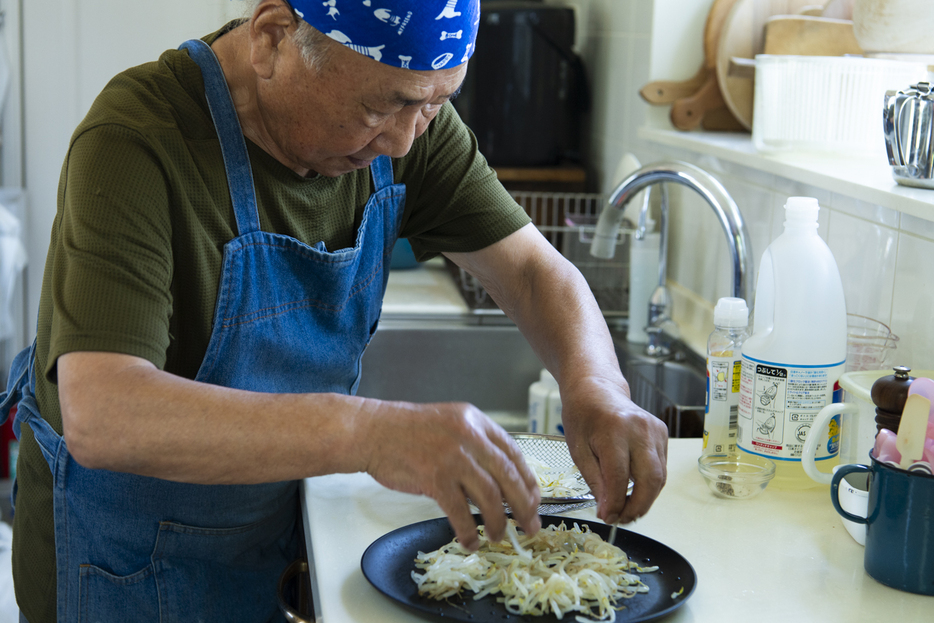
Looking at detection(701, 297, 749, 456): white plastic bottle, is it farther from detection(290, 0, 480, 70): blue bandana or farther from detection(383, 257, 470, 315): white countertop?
detection(383, 257, 470, 315): white countertop

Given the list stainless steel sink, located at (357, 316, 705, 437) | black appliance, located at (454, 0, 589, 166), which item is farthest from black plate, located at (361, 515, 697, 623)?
black appliance, located at (454, 0, 589, 166)

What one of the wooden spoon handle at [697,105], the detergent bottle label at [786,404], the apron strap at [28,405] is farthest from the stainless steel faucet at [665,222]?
the apron strap at [28,405]

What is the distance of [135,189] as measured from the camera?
91cm

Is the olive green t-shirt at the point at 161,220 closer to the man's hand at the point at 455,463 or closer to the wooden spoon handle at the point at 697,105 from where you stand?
the man's hand at the point at 455,463

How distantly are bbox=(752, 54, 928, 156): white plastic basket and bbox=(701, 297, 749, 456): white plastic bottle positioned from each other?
1.65 ft

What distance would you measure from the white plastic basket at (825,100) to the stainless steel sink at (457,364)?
0.57 m

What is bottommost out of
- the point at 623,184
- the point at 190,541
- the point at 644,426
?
the point at 190,541

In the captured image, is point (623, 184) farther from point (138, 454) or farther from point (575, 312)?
point (138, 454)

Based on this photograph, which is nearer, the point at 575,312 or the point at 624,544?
the point at 624,544

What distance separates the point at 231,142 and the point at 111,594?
530mm

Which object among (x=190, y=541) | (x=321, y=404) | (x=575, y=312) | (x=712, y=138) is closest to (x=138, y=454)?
(x=321, y=404)

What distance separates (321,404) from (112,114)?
38 centimetres

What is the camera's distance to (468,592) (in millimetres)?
837

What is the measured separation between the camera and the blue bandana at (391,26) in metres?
0.90
